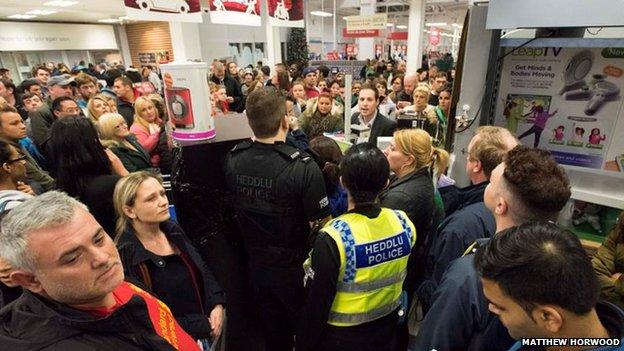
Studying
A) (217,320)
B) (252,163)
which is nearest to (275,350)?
(217,320)

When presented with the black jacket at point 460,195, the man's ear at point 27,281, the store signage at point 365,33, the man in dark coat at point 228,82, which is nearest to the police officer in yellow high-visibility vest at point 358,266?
the black jacket at point 460,195

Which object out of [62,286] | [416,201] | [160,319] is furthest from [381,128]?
[62,286]

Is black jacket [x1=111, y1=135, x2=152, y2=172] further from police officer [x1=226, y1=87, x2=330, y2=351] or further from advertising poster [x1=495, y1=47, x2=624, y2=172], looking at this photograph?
advertising poster [x1=495, y1=47, x2=624, y2=172]

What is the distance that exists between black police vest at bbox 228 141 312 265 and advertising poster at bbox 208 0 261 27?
9.60ft

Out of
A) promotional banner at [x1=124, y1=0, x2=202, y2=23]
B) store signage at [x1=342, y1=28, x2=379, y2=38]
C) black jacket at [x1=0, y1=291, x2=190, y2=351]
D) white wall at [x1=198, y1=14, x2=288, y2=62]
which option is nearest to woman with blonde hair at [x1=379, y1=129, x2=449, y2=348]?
black jacket at [x1=0, y1=291, x2=190, y2=351]

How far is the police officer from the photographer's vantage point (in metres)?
1.94

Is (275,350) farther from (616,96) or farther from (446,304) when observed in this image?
(616,96)

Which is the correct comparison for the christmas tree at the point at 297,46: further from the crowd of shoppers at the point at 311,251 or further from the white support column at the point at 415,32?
the crowd of shoppers at the point at 311,251

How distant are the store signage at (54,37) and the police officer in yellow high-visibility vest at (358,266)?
16.9 meters

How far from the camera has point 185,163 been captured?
2291mm

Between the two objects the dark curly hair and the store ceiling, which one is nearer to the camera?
the dark curly hair

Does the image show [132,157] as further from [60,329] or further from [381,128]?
[381,128]

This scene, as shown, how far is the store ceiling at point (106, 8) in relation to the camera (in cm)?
947

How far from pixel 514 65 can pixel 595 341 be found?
221cm
